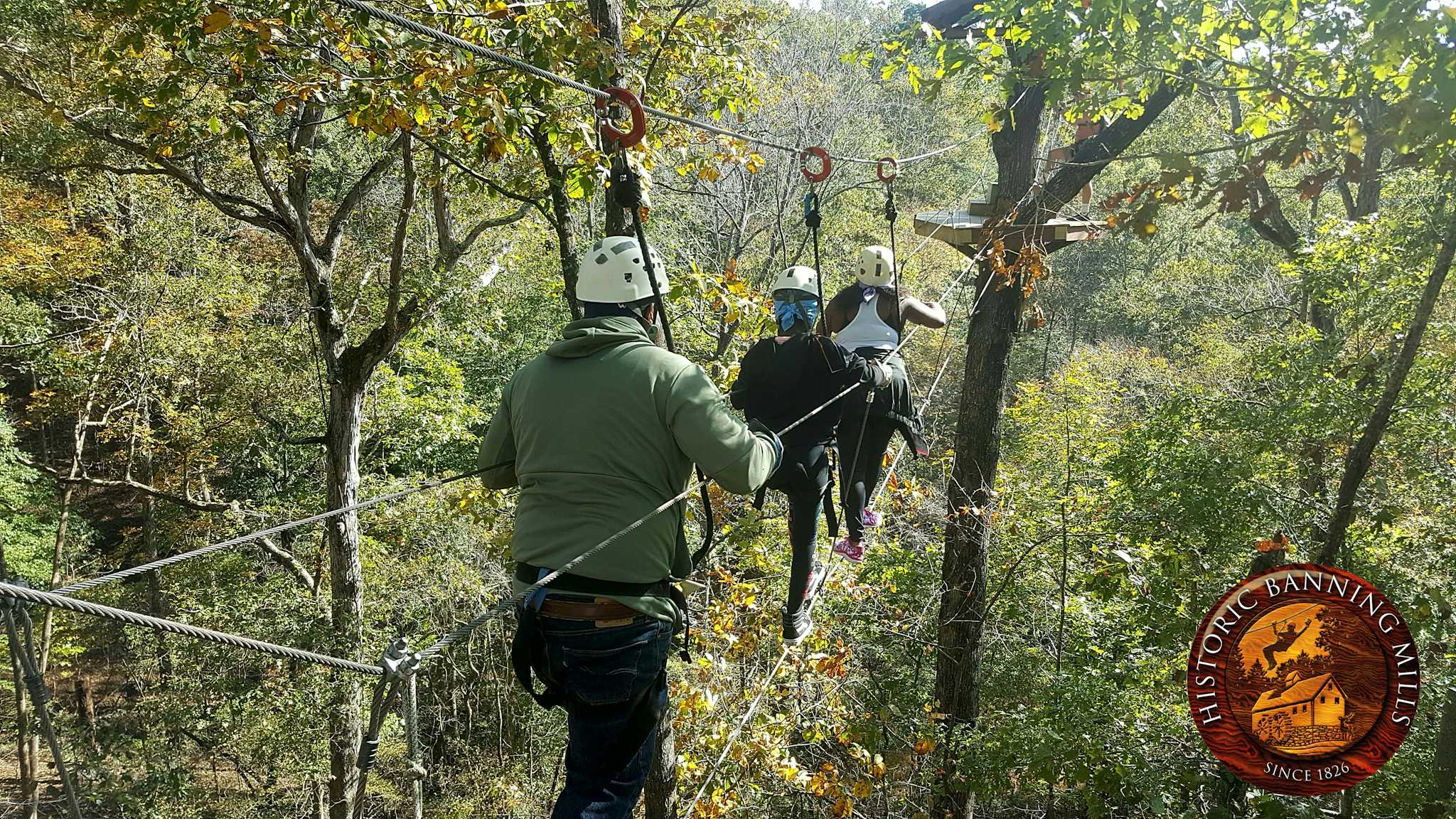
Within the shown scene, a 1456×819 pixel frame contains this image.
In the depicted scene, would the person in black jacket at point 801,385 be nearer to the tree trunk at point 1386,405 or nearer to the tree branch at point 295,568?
the tree trunk at point 1386,405

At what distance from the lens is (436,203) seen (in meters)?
10.3

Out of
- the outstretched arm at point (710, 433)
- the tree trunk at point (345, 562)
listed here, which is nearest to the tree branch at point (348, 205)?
the tree trunk at point (345, 562)

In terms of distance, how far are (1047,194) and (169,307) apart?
48.7 feet

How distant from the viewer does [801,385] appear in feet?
13.4

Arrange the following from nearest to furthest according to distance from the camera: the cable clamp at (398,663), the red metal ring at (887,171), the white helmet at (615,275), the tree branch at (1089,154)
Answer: the cable clamp at (398,663) → the white helmet at (615,275) → the red metal ring at (887,171) → the tree branch at (1089,154)

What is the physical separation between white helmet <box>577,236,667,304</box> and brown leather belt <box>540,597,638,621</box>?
0.93 meters

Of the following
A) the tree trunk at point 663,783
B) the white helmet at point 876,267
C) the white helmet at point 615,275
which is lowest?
the tree trunk at point 663,783

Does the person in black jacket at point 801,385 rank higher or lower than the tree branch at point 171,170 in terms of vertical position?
lower

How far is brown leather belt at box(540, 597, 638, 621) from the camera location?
2.45 meters

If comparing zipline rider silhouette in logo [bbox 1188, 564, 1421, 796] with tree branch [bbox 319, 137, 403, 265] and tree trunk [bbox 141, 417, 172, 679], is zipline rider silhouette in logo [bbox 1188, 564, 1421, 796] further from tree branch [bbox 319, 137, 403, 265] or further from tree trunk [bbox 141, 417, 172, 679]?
tree trunk [bbox 141, 417, 172, 679]

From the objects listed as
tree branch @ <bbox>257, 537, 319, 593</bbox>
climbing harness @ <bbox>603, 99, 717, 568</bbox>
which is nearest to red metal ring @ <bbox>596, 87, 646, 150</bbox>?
climbing harness @ <bbox>603, 99, 717, 568</bbox>

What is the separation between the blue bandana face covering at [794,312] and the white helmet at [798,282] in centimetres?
6

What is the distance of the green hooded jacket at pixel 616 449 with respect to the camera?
7.95 ft

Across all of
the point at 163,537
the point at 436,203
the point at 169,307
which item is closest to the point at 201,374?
the point at 169,307
